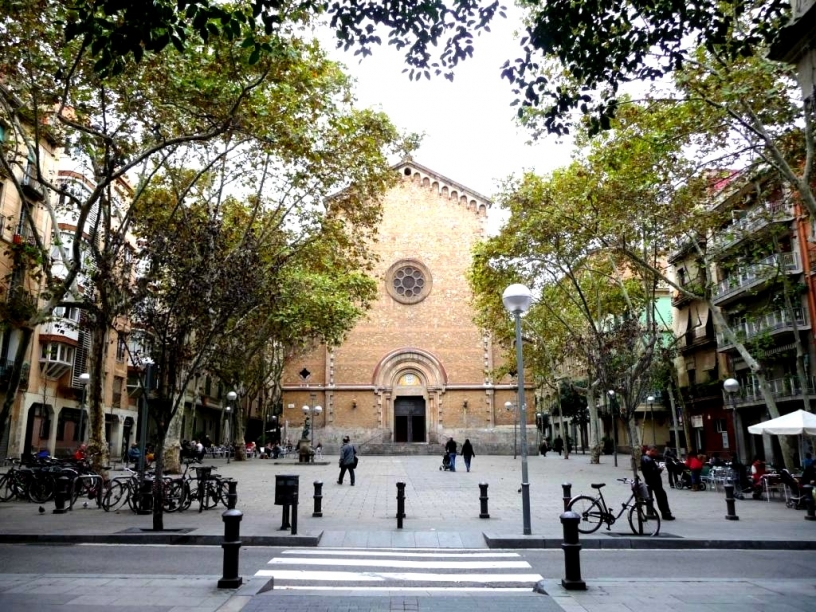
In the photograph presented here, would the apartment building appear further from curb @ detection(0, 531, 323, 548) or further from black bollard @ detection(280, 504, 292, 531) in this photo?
curb @ detection(0, 531, 323, 548)

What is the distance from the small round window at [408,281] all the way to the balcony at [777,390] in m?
20.2

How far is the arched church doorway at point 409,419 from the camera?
4544 cm

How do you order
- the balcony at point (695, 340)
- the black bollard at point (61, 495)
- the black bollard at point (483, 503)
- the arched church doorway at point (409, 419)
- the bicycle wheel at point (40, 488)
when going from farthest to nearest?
the arched church doorway at point (409, 419) → the balcony at point (695, 340) → the bicycle wheel at point (40, 488) → the black bollard at point (61, 495) → the black bollard at point (483, 503)

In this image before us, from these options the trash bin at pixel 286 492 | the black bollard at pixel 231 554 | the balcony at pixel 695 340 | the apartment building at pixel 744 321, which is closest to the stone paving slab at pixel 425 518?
the trash bin at pixel 286 492

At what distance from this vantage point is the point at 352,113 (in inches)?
703

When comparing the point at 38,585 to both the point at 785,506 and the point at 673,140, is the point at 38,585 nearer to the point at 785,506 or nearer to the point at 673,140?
the point at 673,140

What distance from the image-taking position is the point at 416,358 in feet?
149

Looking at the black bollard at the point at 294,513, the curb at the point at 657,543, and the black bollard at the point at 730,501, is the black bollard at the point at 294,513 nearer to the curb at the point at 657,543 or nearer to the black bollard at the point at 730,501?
the curb at the point at 657,543

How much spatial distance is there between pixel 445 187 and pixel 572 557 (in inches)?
1625

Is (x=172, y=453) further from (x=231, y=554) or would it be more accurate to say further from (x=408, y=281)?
(x=408, y=281)

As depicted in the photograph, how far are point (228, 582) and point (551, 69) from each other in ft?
44.4

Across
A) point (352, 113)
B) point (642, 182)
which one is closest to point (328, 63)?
point (352, 113)

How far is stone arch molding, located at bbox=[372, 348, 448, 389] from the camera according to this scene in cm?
4509

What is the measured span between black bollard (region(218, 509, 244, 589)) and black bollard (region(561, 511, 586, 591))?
3.53 m
